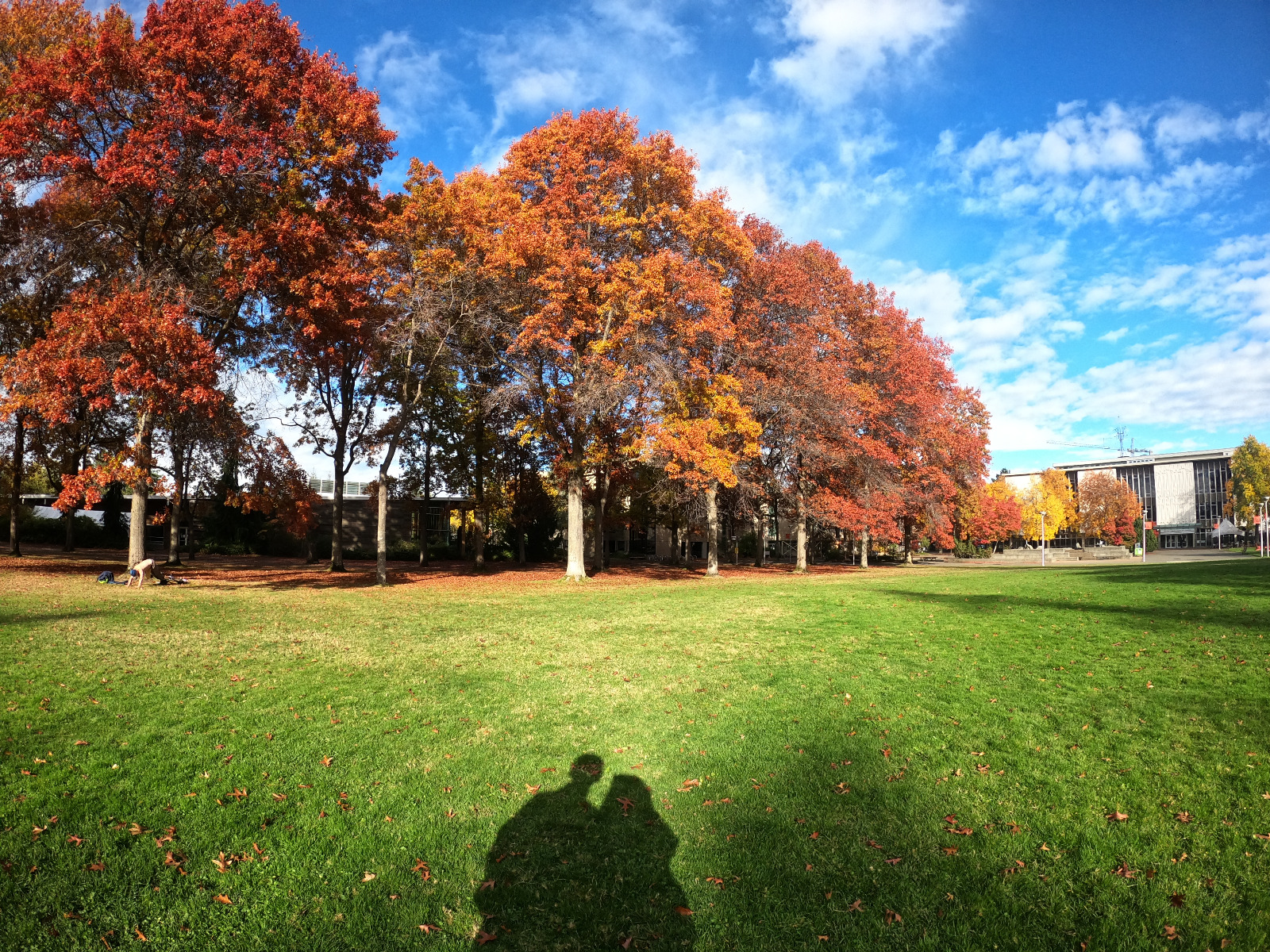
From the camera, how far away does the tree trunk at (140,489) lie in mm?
17844

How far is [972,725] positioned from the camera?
7273mm

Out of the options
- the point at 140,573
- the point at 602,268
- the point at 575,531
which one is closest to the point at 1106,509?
the point at 575,531

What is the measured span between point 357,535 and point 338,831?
48316 mm

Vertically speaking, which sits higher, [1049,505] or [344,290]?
[344,290]

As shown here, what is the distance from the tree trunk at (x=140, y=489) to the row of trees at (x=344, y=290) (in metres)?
0.10

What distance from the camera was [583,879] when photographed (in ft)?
15.0

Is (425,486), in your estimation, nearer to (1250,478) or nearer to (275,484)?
(275,484)

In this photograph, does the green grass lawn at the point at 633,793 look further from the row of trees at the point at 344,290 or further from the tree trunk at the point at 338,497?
the tree trunk at the point at 338,497

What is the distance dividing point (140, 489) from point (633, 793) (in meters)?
19.2

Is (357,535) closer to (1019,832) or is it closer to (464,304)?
(464,304)

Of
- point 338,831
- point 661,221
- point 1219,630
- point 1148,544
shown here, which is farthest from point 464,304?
point 1148,544

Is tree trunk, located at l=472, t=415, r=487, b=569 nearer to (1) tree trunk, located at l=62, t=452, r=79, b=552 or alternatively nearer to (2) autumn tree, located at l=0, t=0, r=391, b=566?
(2) autumn tree, located at l=0, t=0, r=391, b=566

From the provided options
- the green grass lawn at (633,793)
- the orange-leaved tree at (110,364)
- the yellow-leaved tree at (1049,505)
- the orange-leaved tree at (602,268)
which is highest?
the orange-leaved tree at (602,268)

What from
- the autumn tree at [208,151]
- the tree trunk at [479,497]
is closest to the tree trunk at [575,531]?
the tree trunk at [479,497]
